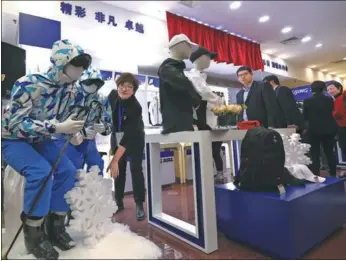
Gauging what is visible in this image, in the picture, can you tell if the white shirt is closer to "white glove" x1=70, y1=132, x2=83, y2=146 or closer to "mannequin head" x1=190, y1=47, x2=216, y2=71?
"mannequin head" x1=190, y1=47, x2=216, y2=71

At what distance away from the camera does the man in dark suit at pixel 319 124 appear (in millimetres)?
900

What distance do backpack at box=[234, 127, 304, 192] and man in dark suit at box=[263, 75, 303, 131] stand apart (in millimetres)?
93

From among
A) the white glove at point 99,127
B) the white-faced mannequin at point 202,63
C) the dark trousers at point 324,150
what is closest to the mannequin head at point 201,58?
the white-faced mannequin at point 202,63

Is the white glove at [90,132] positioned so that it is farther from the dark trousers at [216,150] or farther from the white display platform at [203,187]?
the dark trousers at [216,150]

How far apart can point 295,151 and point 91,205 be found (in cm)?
116

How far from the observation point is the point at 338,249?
1.08 meters

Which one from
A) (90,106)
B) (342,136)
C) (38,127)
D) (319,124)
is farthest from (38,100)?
(342,136)

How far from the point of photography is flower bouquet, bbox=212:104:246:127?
1.15m

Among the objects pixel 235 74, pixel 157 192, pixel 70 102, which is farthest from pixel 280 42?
pixel 157 192

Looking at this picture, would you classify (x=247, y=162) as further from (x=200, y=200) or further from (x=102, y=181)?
(x=102, y=181)

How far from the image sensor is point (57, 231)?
3.83 ft

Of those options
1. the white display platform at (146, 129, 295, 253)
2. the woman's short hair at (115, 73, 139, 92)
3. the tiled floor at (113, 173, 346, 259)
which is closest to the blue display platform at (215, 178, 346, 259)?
the tiled floor at (113, 173, 346, 259)

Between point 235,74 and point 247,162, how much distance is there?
17.2 inches

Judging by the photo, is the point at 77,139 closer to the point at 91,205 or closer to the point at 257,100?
the point at 91,205
